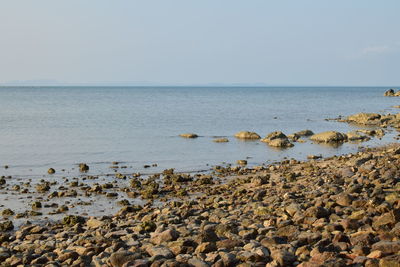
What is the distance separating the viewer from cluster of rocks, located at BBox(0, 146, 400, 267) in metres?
9.50

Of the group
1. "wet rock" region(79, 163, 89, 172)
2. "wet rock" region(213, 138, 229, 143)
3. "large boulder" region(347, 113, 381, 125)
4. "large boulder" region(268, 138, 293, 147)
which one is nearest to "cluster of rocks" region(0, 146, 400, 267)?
"wet rock" region(79, 163, 89, 172)

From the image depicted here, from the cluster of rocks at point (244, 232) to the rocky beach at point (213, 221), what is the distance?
25 millimetres

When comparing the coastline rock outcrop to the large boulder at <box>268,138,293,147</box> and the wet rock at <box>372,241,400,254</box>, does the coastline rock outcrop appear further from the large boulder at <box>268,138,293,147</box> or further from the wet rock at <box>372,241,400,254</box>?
the wet rock at <box>372,241,400,254</box>

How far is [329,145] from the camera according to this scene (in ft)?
122

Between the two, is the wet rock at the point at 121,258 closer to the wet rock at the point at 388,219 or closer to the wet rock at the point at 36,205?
the wet rock at the point at 388,219

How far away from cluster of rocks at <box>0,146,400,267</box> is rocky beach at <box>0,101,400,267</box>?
1.0 inches

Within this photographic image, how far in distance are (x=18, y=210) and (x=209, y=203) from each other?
729 cm

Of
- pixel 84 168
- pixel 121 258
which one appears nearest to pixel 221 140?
pixel 84 168

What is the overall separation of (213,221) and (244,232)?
7.76ft

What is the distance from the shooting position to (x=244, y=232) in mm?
11625

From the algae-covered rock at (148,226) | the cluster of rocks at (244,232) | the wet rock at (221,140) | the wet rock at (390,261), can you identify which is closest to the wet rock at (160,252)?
the cluster of rocks at (244,232)

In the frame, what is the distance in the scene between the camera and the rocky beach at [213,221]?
9.70m

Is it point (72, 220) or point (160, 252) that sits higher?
point (160, 252)

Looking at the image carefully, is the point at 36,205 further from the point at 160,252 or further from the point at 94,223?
the point at 160,252
